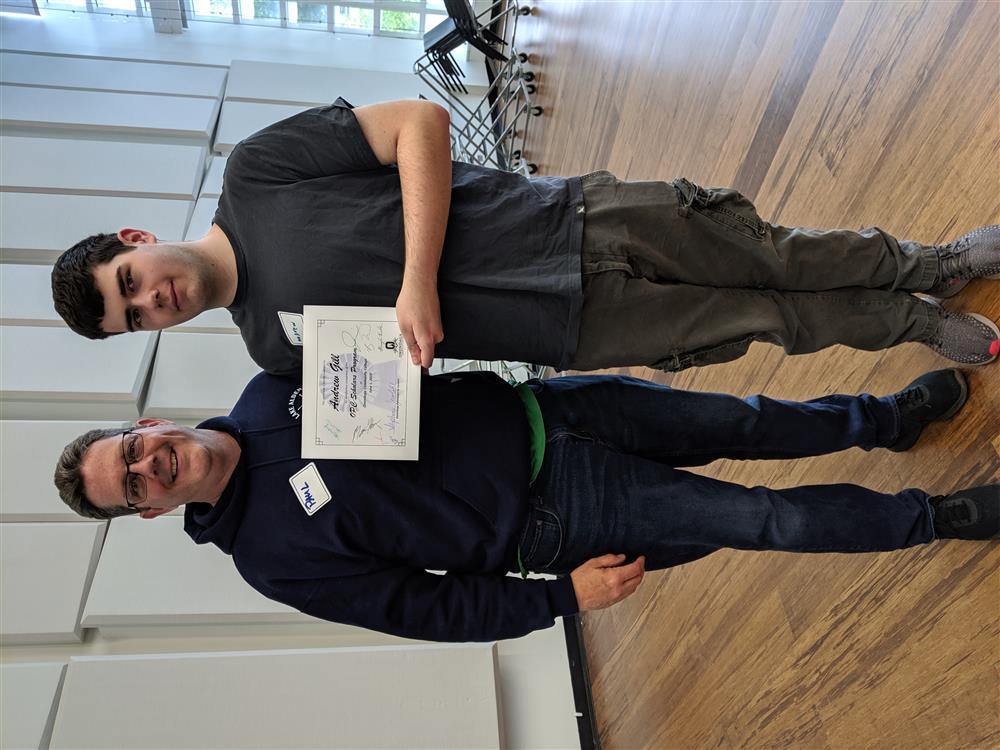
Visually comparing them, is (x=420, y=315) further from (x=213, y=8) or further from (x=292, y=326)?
(x=213, y=8)

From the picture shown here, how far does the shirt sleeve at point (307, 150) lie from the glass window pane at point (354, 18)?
3764mm

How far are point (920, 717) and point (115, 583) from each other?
2.25m

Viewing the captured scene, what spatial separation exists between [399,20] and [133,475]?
159 inches

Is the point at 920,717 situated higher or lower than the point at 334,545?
lower

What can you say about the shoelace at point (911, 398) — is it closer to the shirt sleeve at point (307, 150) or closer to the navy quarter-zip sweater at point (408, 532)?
the navy quarter-zip sweater at point (408, 532)

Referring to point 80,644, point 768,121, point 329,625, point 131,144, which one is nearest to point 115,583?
point 80,644

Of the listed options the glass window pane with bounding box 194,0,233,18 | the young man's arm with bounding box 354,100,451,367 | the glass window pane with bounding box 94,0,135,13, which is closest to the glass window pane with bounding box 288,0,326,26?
the glass window pane with bounding box 194,0,233,18

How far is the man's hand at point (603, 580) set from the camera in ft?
4.11

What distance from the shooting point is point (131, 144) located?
342 centimetres

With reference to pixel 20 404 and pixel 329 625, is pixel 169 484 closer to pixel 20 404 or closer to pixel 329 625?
pixel 329 625

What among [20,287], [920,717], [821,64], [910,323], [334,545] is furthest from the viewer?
[20,287]

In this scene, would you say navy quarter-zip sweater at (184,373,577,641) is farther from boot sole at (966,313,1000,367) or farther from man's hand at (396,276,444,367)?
boot sole at (966,313,1000,367)
